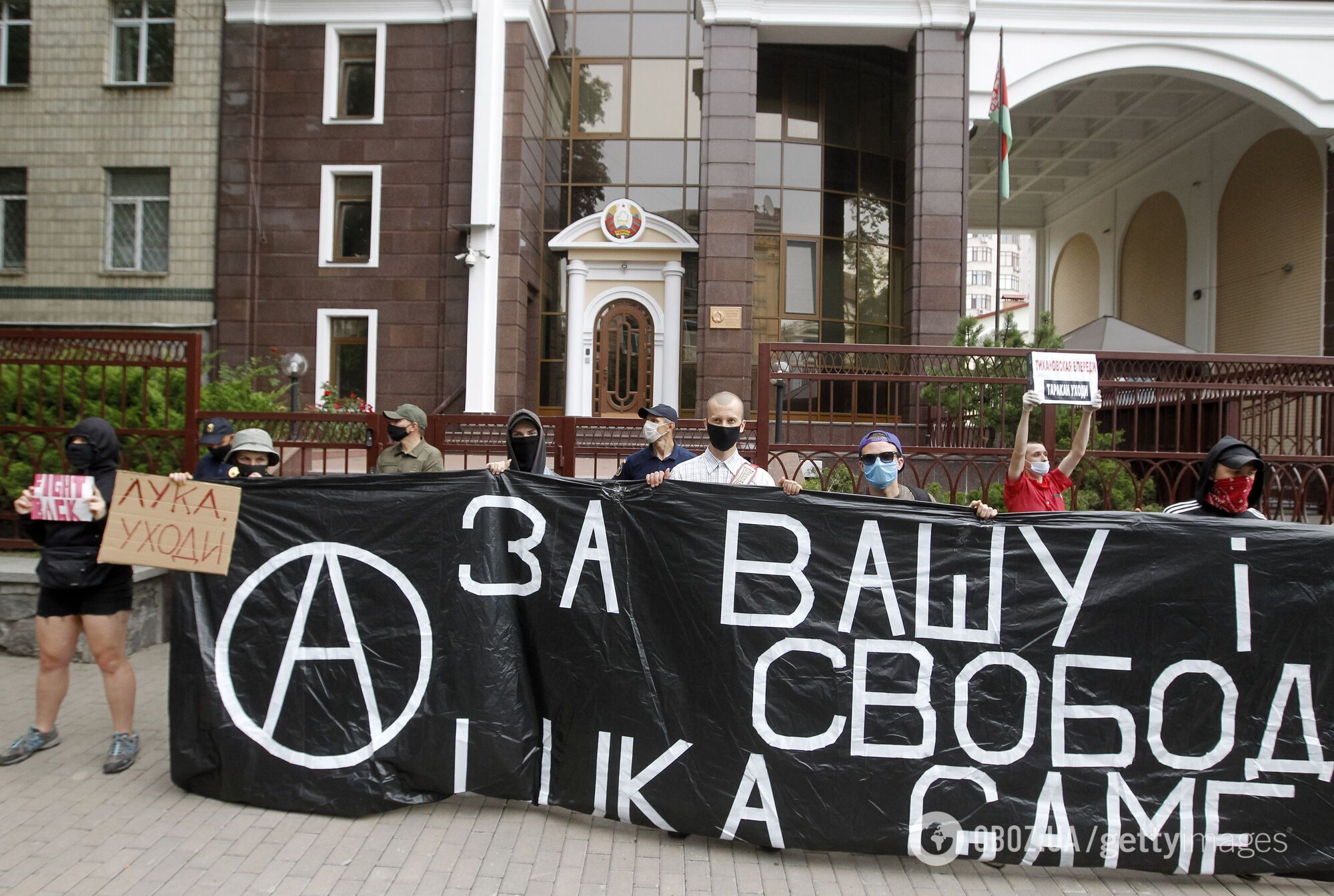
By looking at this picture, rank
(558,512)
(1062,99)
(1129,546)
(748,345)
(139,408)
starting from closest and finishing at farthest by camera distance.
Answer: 1. (1129,546)
2. (558,512)
3. (139,408)
4. (748,345)
5. (1062,99)

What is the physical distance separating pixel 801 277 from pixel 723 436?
1456cm

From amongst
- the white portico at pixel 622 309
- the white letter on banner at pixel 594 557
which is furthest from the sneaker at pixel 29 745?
the white portico at pixel 622 309

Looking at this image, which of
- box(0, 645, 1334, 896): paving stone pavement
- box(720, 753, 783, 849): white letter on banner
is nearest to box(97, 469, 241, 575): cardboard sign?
box(0, 645, 1334, 896): paving stone pavement

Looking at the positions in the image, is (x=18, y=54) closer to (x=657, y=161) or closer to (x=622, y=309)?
(x=657, y=161)

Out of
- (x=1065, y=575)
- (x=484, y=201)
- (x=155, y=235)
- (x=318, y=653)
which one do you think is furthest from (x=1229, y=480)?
(x=155, y=235)

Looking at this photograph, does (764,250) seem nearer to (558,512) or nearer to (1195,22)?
(1195,22)

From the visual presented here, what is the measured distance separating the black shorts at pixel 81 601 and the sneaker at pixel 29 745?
26.7 inches

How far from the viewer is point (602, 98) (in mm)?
19000

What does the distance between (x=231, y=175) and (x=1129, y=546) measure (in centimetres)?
1785

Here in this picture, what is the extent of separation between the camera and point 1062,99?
21625 mm

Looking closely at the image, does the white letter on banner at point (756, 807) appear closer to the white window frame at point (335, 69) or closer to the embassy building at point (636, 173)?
the embassy building at point (636, 173)

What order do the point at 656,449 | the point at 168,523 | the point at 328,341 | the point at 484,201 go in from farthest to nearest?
1. the point at 328,341
2. the point at 484,201
3. the point at 656,449
4. the point at 168,523

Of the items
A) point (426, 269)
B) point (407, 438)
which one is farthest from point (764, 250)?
point (407, 438)

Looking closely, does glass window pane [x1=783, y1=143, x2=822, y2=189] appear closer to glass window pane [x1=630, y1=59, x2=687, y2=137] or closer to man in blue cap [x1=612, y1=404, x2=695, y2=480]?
glass window pane [x1=630, y1=59, x2=687, y2=137]
